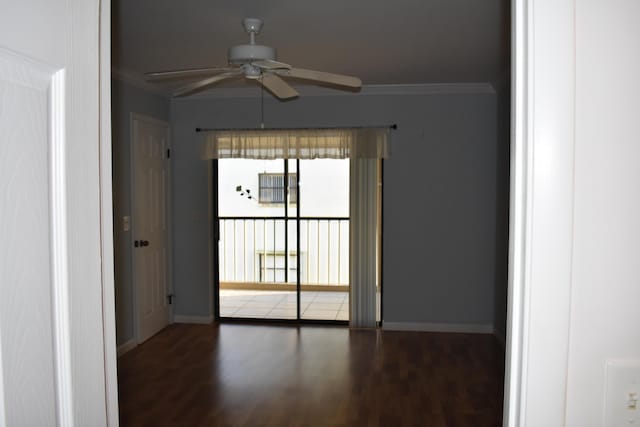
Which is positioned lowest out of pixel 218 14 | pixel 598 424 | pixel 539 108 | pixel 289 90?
pixel 598 424

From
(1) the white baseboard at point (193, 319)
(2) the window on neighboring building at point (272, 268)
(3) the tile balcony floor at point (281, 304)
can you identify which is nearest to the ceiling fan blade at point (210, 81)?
(1) the white baseboard at point (193, 319)

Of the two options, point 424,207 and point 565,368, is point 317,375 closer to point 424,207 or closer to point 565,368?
point 424,207

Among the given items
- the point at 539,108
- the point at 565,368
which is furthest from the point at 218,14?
the point at 565,368

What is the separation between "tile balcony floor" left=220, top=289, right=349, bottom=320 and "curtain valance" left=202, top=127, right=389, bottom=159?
1.87 m

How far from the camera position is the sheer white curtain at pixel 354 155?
5348 mm

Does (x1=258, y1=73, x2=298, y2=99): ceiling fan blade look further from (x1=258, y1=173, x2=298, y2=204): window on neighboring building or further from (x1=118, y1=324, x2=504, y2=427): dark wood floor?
(x1=258, y1=173, x2=298, y2=204): window on neighboring building

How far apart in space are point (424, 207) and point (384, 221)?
447 millimetres

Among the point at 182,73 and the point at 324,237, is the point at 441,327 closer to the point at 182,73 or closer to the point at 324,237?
the point at 324,237

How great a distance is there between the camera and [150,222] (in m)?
5.27

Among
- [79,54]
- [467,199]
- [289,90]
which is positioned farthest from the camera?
[467,199]

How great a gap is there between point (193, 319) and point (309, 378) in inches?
84.8

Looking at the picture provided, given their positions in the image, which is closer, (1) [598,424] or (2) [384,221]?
(1) [598,424]

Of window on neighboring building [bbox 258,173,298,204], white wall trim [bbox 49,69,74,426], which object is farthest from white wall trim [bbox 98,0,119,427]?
window on neighboring building [bbox 258,173,298,204]

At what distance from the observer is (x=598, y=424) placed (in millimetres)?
852
